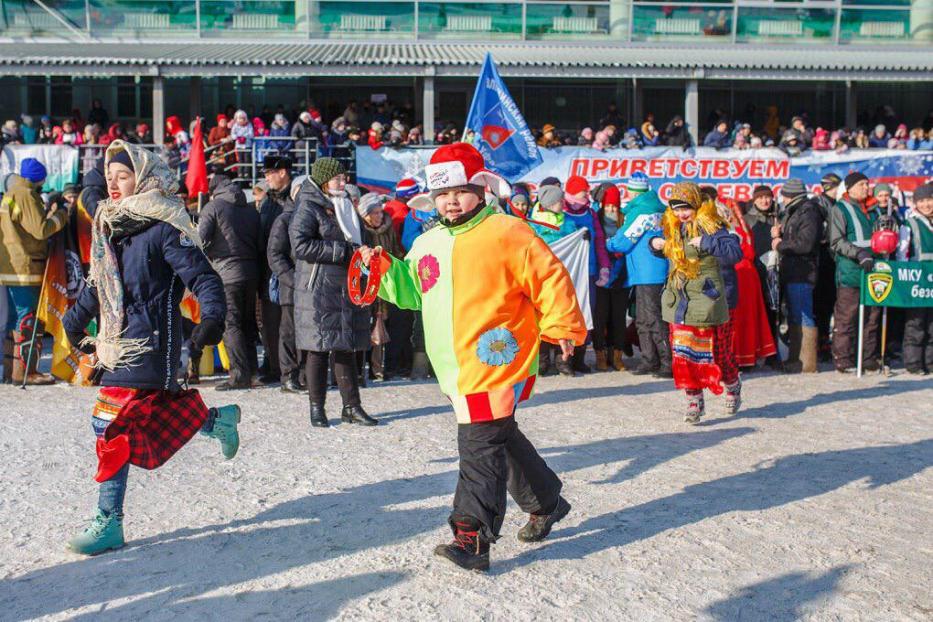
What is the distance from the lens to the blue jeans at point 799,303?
383 inches

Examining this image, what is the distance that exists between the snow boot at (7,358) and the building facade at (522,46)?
12.8 meters

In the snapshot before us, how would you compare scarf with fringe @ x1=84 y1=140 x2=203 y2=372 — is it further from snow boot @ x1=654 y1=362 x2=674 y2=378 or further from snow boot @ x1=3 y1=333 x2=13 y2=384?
snow boot @ x1=654 y1=362 x2=674 y2=378

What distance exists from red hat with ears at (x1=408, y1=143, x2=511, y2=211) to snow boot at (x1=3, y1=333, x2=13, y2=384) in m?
5.87

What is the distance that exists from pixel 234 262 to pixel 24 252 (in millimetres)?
1746

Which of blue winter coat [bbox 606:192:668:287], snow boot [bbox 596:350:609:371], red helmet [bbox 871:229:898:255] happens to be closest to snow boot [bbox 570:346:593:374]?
snow boot [bbox 596:350:609:371]

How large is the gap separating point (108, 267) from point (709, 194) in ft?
16.8

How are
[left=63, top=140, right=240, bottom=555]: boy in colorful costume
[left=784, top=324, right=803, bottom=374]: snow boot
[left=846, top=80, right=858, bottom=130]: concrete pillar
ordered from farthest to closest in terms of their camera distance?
[left=846, top=80, right=858, bottom=130]: concrete pillar
[left=784, top=324, right=803, bottom=374]: snow boot
[left=63, top=140, right=240, bottom=555]: boy in colorful costume

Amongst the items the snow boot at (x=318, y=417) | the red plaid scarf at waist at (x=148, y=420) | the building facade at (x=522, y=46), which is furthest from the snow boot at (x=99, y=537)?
the building facade at (x=522, y=46)

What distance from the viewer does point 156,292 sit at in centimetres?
461

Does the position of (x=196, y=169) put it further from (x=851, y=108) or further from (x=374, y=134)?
(x=851, y=108)

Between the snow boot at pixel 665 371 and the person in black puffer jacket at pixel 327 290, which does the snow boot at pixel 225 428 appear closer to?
the person in black puffer jacket at pixel 327 290

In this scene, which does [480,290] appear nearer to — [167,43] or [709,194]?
[709,194]

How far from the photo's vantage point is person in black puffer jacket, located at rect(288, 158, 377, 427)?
7172mm

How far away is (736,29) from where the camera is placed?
2270 centimetres
